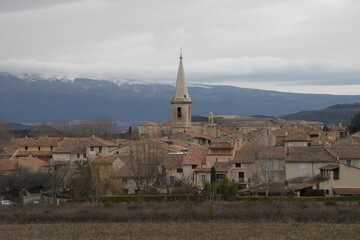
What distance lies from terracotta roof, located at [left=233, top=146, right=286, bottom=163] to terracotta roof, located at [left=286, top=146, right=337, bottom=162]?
8.55 ft

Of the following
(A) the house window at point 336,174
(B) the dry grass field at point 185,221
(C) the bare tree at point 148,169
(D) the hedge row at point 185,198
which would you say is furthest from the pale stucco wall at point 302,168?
(C) the bare tree at point 148,169

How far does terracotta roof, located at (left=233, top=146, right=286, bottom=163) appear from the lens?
59.0 metres

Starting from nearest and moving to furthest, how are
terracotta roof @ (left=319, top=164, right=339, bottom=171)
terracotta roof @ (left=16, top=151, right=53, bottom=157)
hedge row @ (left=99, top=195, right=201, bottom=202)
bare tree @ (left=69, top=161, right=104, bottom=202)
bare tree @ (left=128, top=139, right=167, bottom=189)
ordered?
hedge row @ (left=99, top=195, right=201, bottom=202)
terracotta roof @ (left=319, top=164, right=339, bottom=171)
bare tree @ (left=69, top=161, right=104, bottom=202)
bare tree @ (left=128, top=139, right=167, bottom=189)
terracotta roof @ (left=16, top=151, right=53, bottom=157)

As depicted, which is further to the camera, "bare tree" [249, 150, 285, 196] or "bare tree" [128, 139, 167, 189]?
"bare tree" [128, 139, 167, 189]

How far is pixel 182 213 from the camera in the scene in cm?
4078

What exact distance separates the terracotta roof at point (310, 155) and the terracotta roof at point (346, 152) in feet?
3.81

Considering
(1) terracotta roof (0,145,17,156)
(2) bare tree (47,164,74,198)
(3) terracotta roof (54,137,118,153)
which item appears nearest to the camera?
(2) bare tree (47,164,74,198)

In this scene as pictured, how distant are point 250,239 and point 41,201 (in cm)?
2804

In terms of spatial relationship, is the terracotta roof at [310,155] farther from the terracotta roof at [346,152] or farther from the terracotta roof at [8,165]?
the terracotta roof at [8,165]

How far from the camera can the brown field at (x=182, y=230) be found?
3272cm

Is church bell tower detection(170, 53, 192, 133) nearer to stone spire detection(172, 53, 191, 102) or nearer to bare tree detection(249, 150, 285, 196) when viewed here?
stone spire detection(172, 53, 191, 102)

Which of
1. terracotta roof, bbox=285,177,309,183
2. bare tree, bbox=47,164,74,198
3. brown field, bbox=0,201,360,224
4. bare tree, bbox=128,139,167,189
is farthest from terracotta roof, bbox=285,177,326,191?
bare tree, bbox=47,164,74,198

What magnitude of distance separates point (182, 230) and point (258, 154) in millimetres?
25647

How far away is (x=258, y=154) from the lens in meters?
59.7
